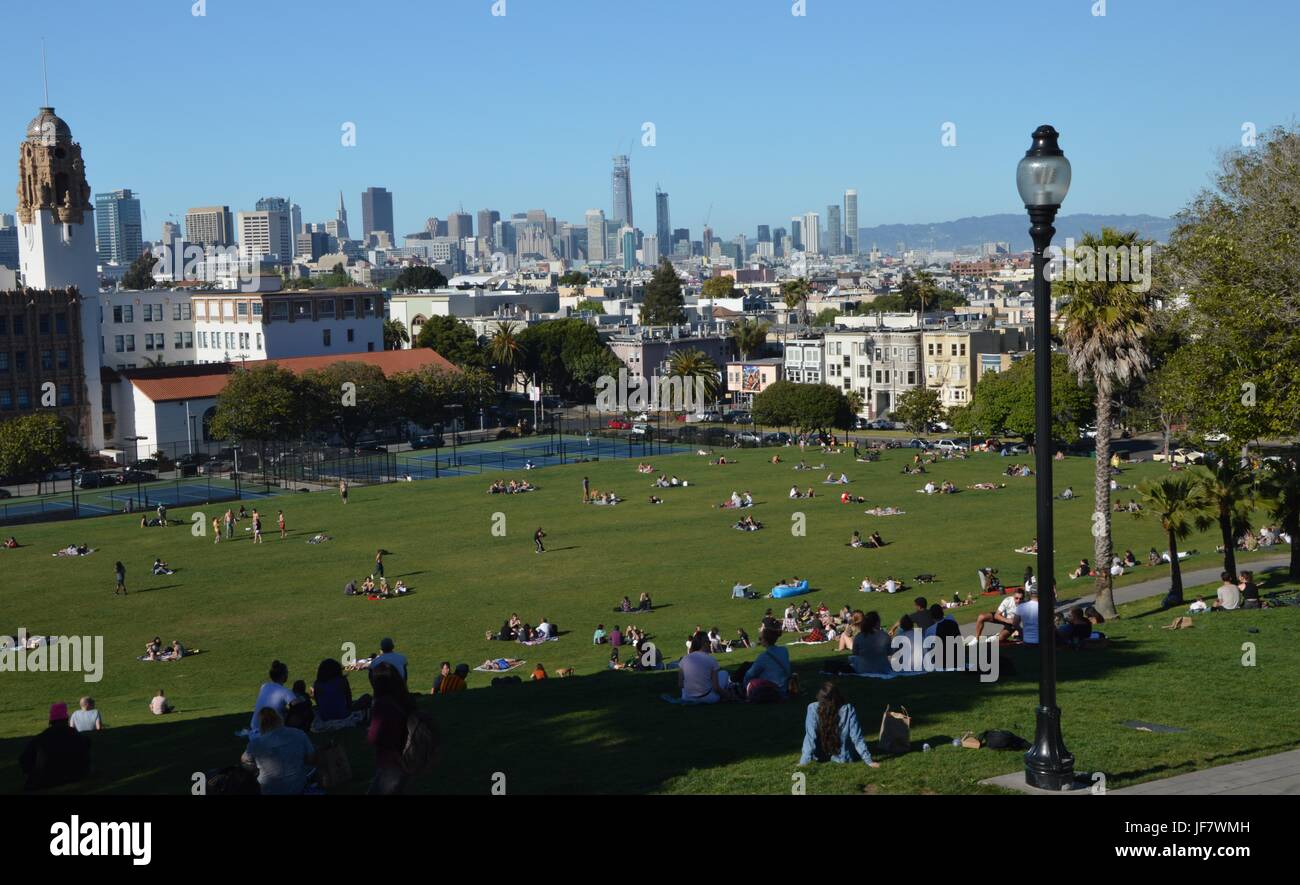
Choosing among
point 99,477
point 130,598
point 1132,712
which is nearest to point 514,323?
point 99,477

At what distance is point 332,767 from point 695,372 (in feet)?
328

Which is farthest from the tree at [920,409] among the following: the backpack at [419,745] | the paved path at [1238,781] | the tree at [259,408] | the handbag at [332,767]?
the backpack at [419,745]

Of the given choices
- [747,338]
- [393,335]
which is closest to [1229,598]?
[747,338]

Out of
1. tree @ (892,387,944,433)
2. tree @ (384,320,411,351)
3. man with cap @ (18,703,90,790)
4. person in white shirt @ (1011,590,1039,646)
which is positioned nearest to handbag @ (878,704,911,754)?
person in white shirt @ (1011,590,1039,646)

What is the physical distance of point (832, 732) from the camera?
14570 mm

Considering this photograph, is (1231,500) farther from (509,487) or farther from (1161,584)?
(509,487)

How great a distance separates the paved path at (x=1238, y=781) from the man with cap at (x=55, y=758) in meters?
11.2

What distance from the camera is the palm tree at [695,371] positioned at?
11300 cm

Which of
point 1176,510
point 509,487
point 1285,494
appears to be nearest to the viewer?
point 1285,494

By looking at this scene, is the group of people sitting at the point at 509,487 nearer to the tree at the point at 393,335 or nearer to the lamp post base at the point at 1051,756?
the lamp post base at the point at 1051,756

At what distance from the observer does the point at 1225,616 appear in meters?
26.5

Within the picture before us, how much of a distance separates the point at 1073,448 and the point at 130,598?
198ft
